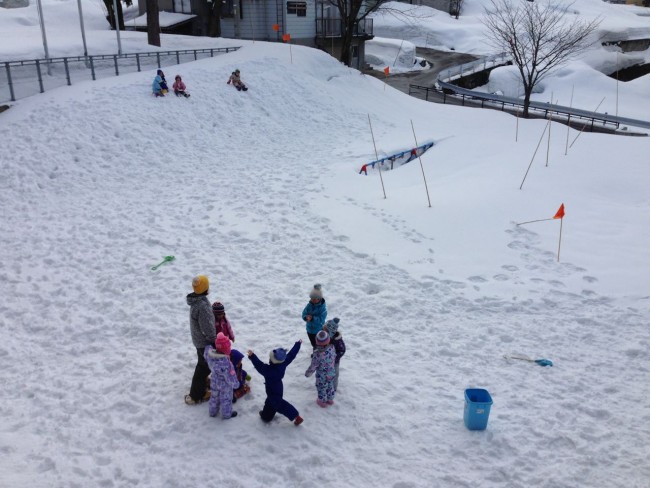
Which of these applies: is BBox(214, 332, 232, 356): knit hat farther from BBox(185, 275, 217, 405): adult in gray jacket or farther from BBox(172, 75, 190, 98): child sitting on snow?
BBox(172, 75, 190, 98): child sitting on snow

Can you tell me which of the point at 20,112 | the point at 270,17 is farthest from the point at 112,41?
the point at 20,112

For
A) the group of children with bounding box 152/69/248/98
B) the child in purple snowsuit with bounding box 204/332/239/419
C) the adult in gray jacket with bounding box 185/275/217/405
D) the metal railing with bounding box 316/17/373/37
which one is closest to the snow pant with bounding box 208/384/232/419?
the child in purple snowsuit with bounding box 204/332/239/419

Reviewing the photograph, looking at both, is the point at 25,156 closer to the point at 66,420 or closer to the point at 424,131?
the point at 66,420

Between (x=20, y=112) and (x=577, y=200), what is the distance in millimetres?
15049

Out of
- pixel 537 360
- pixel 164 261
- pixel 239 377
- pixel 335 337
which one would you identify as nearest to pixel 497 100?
pixel 164 261

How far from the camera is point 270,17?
34.3m

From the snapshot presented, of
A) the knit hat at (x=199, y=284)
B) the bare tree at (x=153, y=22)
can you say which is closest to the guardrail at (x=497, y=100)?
the bare tree at (x=153, y=22)

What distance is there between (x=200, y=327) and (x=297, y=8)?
107 feet

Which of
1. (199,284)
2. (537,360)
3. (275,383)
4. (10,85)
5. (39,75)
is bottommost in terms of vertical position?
(537,360)

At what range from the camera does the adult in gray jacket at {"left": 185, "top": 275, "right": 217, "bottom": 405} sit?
6125 mm

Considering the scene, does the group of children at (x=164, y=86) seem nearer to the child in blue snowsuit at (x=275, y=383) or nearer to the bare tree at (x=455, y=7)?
the child in blue snowsuit at (x=275, y=383)

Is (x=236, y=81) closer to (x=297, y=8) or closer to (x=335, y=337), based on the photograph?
A: (x=335, y=337)

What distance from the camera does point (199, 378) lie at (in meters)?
6.34

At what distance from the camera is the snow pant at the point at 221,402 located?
236 inches
